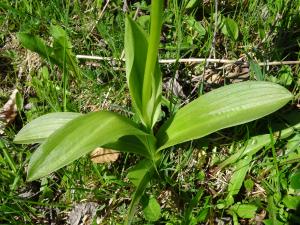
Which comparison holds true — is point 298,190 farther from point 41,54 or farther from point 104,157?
point 41,54

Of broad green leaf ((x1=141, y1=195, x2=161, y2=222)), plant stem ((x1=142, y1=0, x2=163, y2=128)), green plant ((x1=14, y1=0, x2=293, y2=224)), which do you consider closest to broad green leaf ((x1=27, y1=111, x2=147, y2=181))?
green plant ((x1=14, y1=0, x2=293, y2=224))

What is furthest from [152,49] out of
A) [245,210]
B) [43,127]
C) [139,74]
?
[245,210]

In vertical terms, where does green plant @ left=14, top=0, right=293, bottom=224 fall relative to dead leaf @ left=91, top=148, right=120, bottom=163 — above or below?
above

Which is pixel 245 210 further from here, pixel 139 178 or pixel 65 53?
pixel 65 53

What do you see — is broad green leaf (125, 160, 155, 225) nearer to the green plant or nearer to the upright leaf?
the green plant

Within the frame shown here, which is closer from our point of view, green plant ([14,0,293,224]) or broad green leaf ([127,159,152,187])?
green plant ([14,0,293,224])

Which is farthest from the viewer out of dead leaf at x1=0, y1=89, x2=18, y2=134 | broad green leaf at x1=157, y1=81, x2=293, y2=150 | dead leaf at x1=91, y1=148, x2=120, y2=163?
dead leaf at x1=0, y1=89, x2=18, y2=134

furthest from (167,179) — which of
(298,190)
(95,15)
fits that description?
(95,15)
